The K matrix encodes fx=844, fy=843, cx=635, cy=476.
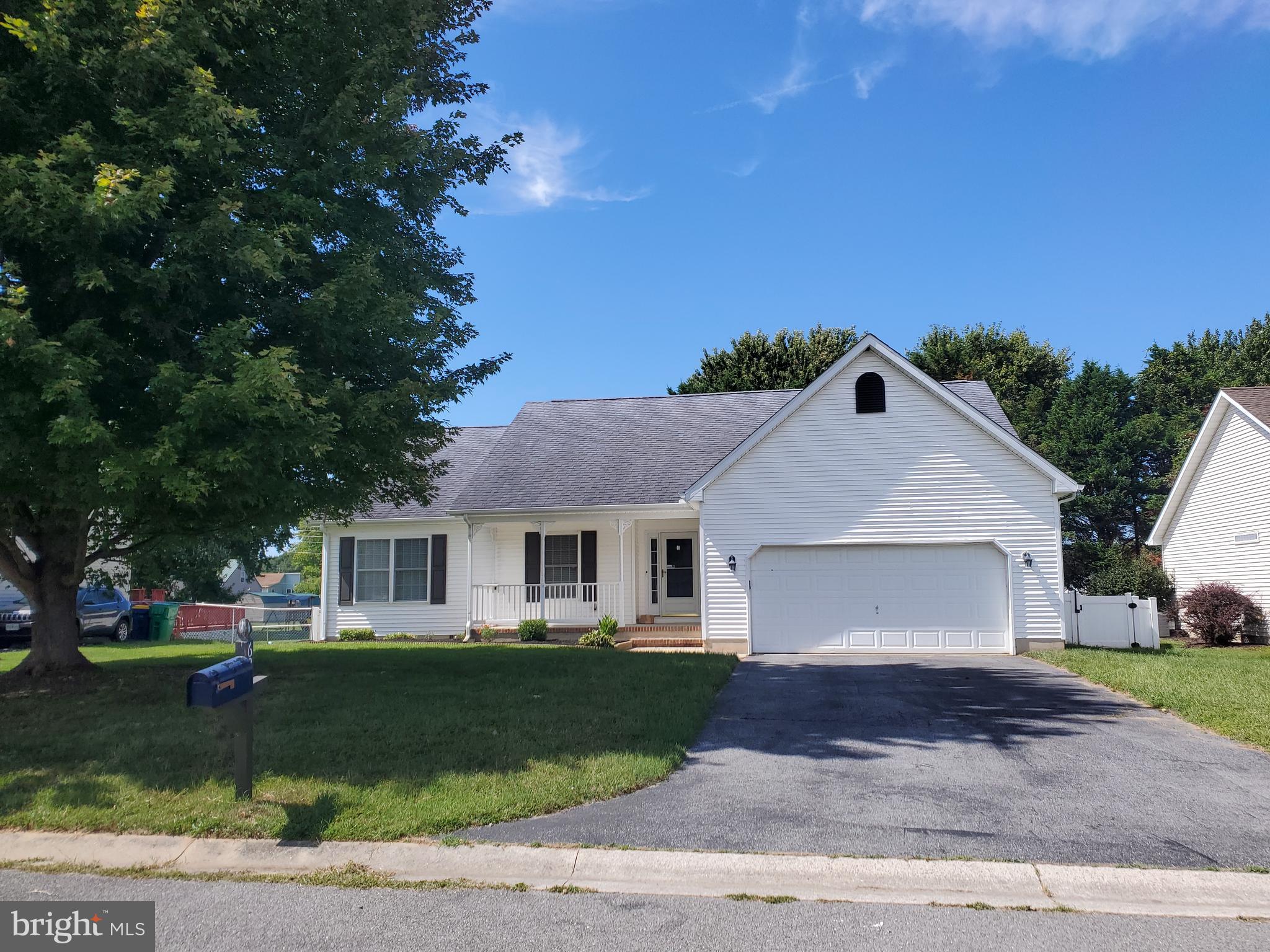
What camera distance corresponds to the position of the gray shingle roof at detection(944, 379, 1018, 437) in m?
20.3

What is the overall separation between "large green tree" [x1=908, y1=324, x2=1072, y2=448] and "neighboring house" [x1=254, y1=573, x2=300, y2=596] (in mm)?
76093

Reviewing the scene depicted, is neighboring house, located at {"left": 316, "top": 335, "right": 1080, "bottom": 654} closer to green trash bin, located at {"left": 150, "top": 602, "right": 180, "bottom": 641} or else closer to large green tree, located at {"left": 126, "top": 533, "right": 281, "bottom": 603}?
green trash bin, located at {"left": 150, "top": 602, "right": 180, "bottom": 641}

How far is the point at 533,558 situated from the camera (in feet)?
68.0

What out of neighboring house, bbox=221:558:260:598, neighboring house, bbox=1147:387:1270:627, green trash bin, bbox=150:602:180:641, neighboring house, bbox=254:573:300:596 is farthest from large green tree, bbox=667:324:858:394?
neighboring house, bbox=254:573:300:596

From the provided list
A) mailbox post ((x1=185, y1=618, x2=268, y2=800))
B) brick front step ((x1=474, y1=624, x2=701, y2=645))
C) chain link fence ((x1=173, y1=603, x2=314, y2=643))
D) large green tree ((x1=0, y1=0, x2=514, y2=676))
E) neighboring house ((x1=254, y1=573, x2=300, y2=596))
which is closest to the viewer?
mailbox post ((x1=185, y1=618, x2=268, y2=800))

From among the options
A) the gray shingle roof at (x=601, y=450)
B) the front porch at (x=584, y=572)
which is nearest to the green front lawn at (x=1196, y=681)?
the gray shingle roof at (x=601, y=450)

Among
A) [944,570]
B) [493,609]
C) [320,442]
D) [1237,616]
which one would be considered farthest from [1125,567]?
[320,442]

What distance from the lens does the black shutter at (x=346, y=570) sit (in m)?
21.4

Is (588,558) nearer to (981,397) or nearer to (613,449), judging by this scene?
(613,449)

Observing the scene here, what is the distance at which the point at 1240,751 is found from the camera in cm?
823

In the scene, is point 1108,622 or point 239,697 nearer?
point 239,697

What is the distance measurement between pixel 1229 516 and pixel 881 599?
1156 centimetres

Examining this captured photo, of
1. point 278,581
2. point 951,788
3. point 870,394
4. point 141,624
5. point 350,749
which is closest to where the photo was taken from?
point 951,788

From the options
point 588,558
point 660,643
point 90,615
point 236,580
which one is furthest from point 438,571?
point 236,580
